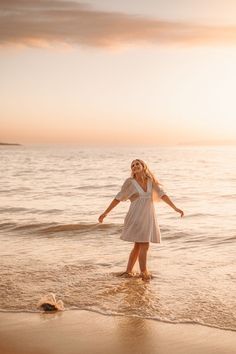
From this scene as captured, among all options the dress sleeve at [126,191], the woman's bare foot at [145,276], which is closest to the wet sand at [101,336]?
the woman's bare foot at [145,276]

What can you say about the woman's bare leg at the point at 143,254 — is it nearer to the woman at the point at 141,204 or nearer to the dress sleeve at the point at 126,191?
the woman at the point at 141,204

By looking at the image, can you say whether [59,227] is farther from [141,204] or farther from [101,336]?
[101,336]

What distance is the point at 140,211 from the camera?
810cm

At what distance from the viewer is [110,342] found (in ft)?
17.3

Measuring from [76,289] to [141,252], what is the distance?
1.26 m

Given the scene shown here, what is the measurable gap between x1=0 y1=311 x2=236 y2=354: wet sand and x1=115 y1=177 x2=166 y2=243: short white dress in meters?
2.02

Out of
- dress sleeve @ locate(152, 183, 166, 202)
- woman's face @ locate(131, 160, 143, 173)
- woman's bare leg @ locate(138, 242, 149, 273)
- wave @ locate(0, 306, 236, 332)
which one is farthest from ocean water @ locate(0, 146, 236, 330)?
woman's face @ locate(131, 160, 143, 173)

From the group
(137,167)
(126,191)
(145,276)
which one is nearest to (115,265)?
(145,276)

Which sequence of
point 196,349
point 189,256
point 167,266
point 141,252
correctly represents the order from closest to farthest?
point 196,349, point 141,252, point 167,266, point 189,256

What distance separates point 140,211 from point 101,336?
293 cm

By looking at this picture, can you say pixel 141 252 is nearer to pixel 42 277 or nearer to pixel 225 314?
pixel 42 277

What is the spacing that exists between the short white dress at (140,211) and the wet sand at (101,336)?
6.64 ft

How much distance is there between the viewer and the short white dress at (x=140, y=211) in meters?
8.05

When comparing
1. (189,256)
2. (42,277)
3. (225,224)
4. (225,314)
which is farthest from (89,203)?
(225,314)
